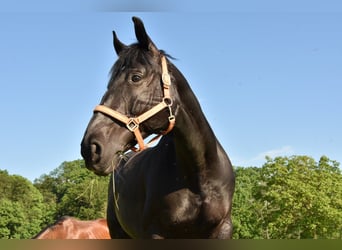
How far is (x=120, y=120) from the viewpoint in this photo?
179 inches

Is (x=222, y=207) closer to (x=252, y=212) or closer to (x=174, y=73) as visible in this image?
(x=174, y=73)

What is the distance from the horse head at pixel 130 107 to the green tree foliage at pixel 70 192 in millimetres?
51389

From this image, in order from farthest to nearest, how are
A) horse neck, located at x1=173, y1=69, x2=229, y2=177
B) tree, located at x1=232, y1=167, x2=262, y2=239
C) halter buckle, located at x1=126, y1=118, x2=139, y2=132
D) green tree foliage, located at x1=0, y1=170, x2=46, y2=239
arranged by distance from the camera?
green tree foliage, located at x1=0, y1=170, x2=46, y2=239, tree, located at x1=232, y1=167, x2=262, y2=239, horse neck, located at x1=173, y1=69, x2=229, y2=177, halter buckle, located at x1=126, y1=118, x2=139, y2=132

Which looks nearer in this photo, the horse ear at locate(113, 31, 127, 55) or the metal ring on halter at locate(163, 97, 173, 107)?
the metal ring on halter at locate(163, 97, 173, 107)

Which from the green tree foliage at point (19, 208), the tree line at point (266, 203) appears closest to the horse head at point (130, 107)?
the tree line at point (266, 203)

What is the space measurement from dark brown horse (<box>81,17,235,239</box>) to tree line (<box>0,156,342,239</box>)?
1419 inches

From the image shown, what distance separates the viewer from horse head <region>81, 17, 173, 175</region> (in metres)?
4.37

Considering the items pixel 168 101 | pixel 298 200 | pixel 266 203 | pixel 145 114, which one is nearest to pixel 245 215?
pixel 266 203

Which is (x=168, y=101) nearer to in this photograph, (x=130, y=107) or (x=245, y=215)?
(x=130, y=107)

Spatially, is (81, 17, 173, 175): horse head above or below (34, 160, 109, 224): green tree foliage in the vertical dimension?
above

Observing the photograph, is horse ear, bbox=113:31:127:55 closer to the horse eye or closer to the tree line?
the horse eye

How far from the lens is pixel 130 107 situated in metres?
4.69

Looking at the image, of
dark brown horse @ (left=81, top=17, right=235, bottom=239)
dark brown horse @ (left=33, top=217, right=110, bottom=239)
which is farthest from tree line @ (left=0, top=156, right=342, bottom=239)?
dark brown horse @ (left=81, top=17, right=235, bottom=239)

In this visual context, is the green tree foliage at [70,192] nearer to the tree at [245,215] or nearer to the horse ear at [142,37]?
the tree at [245,215]
